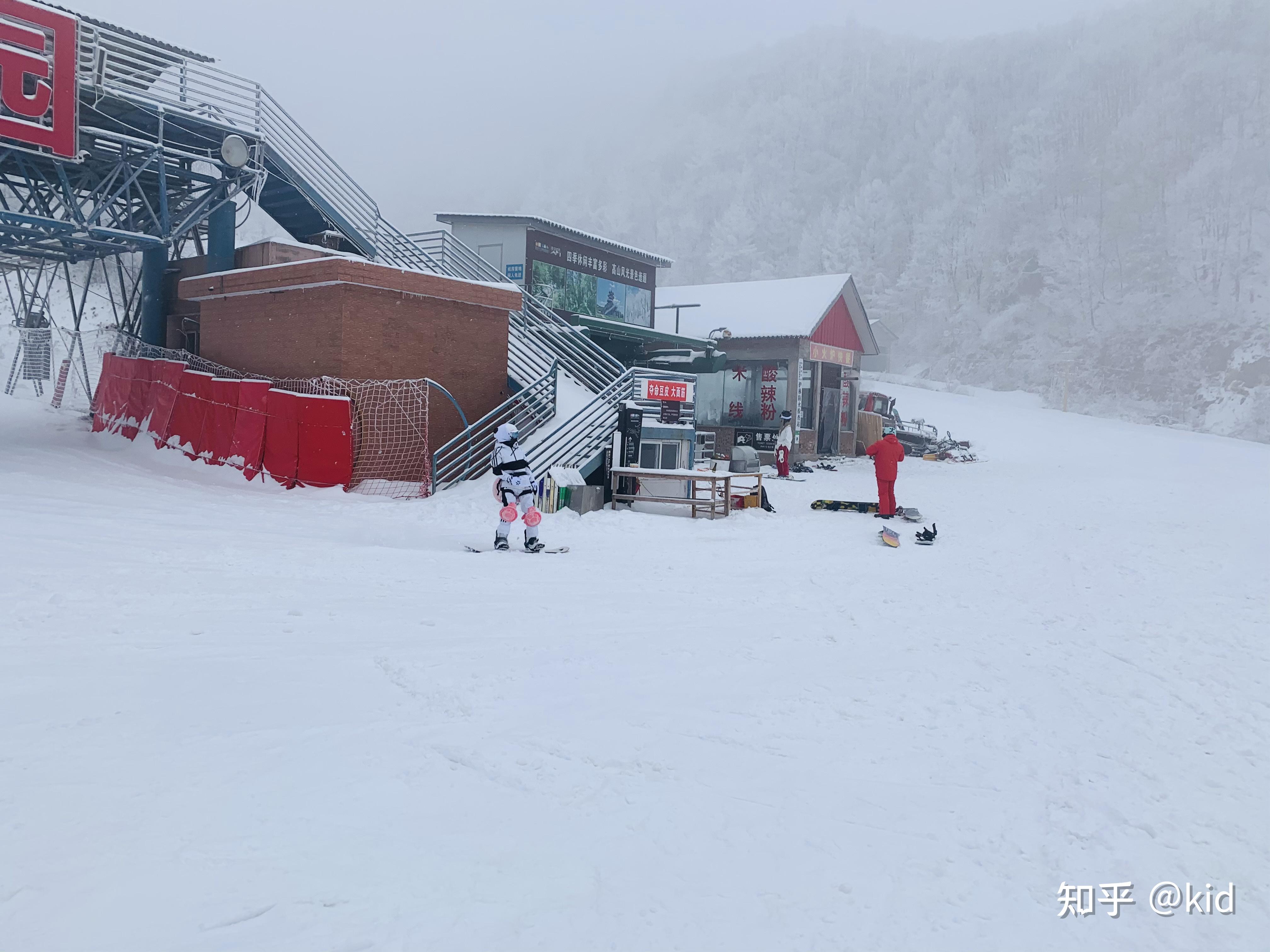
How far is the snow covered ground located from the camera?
338 cm

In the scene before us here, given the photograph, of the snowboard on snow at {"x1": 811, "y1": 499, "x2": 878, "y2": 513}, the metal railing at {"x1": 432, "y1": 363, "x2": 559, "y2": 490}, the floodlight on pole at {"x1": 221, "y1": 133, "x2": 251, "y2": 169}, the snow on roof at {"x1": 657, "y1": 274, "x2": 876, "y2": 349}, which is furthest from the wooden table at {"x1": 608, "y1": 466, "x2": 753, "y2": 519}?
the snow on roof at {"x1": 657, "y1": 274, "x2": 876, "y2": 349}

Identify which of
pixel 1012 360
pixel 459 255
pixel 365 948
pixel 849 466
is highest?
pixel 1012 360

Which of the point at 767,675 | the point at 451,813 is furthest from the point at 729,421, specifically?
the point at 451,813

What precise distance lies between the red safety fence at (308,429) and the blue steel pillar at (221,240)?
3417 millimetres

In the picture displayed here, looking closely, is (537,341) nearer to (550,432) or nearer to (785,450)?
(550,432)

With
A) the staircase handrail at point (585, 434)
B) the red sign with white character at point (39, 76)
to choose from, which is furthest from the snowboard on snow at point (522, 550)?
the red sign with white character at point (39, 76)

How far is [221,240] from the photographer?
19672 millimetres

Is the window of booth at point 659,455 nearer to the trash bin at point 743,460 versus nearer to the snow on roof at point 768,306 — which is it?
the trash bin at point 743,460

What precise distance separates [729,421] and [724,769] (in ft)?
86.1

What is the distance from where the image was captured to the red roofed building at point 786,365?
29719 millimetres

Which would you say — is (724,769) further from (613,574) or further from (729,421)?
(729,421)

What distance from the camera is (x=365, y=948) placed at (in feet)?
9.97

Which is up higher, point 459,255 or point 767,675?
point 459,255

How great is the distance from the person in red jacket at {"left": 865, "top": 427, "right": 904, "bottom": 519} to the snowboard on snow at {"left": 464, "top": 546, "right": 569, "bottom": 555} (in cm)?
673
